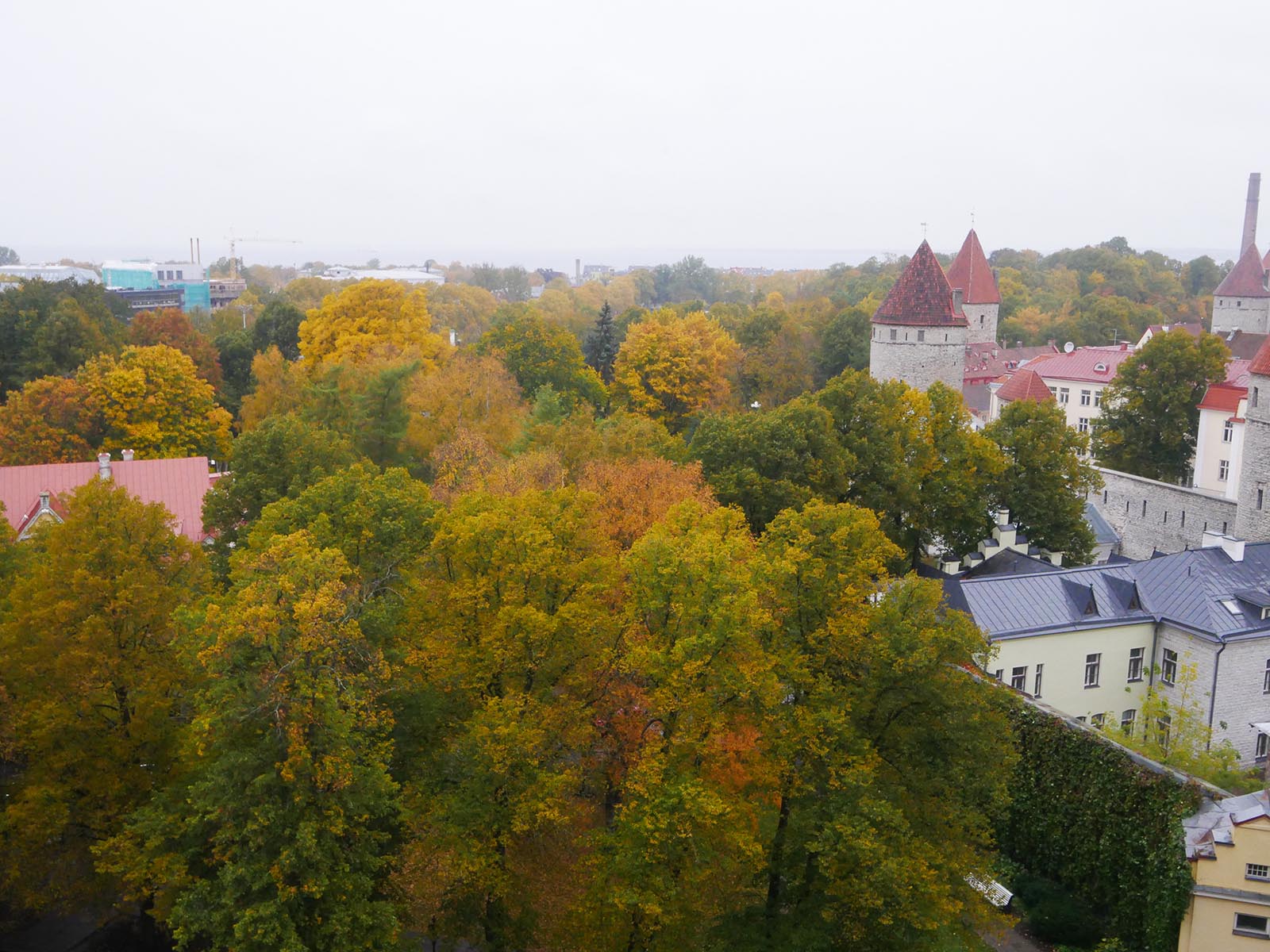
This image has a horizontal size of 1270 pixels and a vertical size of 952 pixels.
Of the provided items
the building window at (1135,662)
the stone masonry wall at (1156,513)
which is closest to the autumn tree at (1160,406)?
the stone masonry wall at (1156,513)

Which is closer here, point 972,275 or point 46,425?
point 46,425

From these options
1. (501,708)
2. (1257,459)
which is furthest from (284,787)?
(1257,459)

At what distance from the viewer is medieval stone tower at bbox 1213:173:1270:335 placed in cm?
7181

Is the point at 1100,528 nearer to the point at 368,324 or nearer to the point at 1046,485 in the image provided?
the point at 1046,485

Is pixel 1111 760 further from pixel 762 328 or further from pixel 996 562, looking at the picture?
pixel 762 328

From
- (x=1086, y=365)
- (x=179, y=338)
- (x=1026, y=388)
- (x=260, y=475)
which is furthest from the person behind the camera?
(x=1086, y=365)

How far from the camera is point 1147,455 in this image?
47188mm

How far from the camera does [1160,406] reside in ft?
152

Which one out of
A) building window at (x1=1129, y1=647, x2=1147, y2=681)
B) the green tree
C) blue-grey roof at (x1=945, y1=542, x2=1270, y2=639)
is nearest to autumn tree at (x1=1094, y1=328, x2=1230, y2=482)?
blue-grey roof at (x1=945, y1=542, x2=1270, y2=639)

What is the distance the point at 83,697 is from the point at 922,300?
35.6 meters

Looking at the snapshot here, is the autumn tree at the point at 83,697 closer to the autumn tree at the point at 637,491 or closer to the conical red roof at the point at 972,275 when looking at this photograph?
the autumn tree at the point at 637,491

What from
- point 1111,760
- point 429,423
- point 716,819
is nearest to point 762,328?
point 429,423

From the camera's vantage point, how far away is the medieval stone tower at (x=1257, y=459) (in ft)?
113

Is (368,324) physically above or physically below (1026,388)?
above
